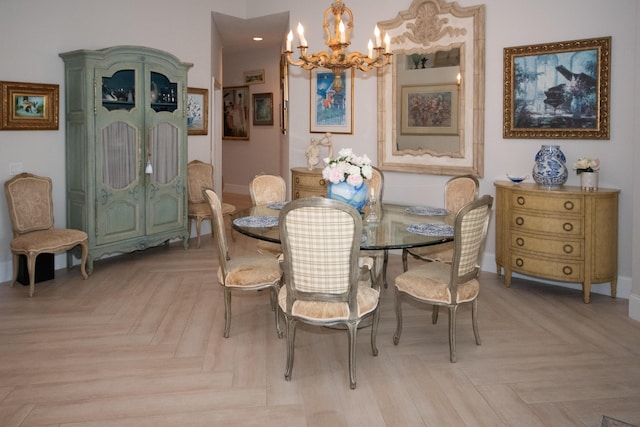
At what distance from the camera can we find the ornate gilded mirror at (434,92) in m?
5.26

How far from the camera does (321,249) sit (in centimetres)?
274

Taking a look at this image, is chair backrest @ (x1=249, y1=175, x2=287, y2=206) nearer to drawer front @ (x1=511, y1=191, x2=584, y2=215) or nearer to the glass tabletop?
the glass tabletop

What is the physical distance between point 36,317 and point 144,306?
0.75 meters

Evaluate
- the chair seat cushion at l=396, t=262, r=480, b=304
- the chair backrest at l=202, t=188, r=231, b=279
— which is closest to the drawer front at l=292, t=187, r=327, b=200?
the chair backrest at l=202, t=188, r=231, b=279

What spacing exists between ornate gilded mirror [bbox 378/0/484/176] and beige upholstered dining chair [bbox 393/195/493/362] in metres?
2.24

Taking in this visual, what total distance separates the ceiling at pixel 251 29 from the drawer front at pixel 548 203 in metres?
3.90

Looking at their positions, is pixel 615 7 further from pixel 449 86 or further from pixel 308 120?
pixel 308 120

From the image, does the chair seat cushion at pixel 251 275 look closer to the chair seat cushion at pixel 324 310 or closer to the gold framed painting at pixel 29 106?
→ the chair seat cushion at pixel 324 310

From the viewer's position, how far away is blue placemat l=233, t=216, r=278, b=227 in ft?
11.7

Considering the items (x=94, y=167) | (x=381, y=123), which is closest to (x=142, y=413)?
(x=94, y=167)

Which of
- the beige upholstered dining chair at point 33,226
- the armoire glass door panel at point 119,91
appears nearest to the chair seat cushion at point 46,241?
the beige upholstered dining chair at point 33,226

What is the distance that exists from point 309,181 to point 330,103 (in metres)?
0.99

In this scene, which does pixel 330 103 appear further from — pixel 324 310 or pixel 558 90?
pixel 324 310

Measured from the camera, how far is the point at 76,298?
174 inches
